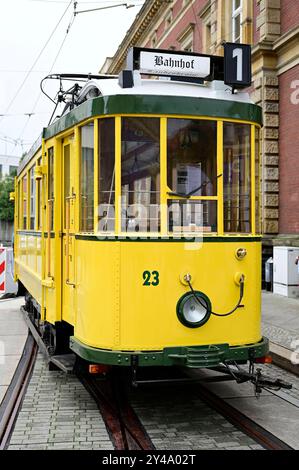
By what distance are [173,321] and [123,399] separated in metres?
1.46

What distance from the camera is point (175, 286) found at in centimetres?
514

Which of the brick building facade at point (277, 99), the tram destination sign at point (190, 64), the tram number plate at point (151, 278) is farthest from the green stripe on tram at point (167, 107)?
the brick building facade at point (277, 99)

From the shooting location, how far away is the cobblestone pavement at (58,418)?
4852 mm

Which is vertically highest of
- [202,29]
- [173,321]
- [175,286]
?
[202,29]

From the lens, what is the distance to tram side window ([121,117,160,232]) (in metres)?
5.19

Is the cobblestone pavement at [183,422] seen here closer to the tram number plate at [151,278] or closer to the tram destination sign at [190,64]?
the tram number plate at [151,278]

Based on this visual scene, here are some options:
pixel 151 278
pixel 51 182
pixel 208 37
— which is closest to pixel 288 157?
pixel 208 37

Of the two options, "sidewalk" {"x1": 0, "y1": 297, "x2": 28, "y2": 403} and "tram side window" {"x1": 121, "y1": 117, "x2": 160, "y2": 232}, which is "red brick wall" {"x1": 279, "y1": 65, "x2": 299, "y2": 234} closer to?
"sidewalk" {"x1": 0, "y1": 297, "x2": 28, "y2": 403}

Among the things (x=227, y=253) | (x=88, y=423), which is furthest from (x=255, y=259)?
(x=88, y=423)

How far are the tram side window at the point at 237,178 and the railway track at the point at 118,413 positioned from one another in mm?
1965

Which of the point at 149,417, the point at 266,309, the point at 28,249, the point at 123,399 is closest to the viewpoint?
the point at 149,417

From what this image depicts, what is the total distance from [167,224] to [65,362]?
1.99m

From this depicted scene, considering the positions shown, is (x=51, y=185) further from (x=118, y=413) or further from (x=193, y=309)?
(x=118, y=413)
